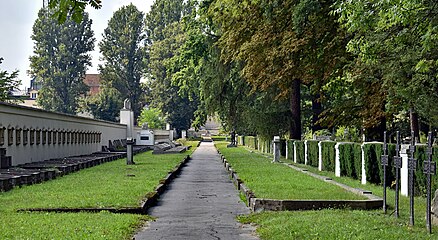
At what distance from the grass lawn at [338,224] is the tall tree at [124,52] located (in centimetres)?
9370

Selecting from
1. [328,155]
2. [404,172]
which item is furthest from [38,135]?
[404,172]

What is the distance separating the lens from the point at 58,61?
101m

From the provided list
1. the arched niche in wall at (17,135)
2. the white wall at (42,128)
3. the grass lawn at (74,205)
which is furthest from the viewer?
the arched niche in wall at (17,135)

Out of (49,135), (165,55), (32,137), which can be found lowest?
(32,137)

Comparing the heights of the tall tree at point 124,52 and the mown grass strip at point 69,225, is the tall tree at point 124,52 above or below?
above

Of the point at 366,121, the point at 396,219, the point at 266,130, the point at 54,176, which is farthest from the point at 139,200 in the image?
the point at 266,130

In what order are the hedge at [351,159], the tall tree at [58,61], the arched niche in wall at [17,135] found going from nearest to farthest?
1. the hedge at [351,159]
2. the arched niche in wall at [17,135]
3. the tall tree at [58,61]

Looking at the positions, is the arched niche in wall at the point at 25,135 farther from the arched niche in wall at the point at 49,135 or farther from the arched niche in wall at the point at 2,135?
the arched niche in wall at the point at 49,135

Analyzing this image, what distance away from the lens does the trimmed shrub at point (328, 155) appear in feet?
90.3

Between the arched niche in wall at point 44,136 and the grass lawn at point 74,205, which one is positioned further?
the arched niche in wall at point 44,136

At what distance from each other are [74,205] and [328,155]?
52.4ft

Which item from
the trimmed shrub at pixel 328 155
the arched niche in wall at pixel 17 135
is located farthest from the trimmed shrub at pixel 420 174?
the arched niche in wall at pixel 17 135

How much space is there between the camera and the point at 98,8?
621 cm

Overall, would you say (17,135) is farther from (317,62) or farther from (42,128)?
(317,62)
